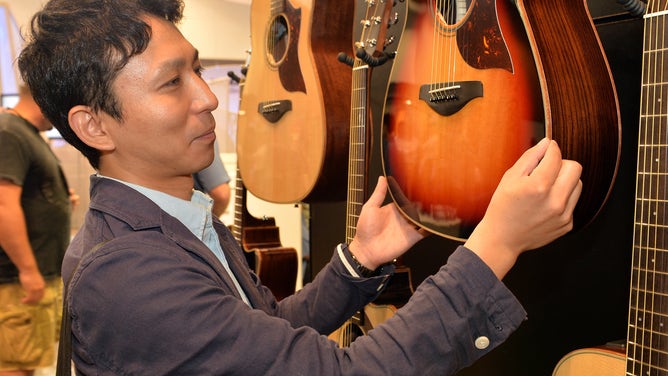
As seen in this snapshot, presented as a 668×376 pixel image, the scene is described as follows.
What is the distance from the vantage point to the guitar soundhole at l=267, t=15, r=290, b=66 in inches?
72.0

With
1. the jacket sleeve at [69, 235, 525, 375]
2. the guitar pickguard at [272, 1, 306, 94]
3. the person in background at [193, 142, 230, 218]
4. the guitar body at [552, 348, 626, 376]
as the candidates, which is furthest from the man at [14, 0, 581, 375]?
the person in background at [193, 142, 230, 218]

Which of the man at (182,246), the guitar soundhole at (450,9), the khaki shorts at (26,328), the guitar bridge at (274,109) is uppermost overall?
the guitar soundhole at (450,9)

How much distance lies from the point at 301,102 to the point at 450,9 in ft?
2.23

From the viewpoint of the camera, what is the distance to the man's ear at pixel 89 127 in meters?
1.03

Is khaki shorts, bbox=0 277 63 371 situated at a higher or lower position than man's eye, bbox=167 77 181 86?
lower

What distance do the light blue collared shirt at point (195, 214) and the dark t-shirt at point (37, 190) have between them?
1700 millimetres

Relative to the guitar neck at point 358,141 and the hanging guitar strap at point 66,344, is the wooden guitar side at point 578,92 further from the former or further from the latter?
the hanging guitar strap at point 66,344

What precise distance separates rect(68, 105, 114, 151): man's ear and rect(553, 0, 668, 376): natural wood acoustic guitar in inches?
36.1

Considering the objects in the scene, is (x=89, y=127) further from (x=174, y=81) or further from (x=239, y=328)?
(x=239, y=328)

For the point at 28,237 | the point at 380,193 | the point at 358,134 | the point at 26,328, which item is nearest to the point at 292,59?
the point at 358,134

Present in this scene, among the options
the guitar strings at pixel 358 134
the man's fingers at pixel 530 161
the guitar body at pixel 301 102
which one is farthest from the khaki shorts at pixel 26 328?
the man's fingers at pixel 530 161

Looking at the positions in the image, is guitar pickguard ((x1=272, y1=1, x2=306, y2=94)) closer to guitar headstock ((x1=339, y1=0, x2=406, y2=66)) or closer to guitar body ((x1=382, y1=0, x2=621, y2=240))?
guitar headstock ((x1=339, y1=0, x2=406, y2=66))

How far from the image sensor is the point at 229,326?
85 centimetres

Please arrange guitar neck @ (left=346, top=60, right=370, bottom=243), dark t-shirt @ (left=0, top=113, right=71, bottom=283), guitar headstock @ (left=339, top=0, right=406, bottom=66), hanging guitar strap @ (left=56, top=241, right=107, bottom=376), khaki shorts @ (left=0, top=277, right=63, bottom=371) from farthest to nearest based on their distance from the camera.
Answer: khaki shorts @ (left=0, top=277, right=63, bottom=371) → dark t-shirt @ (left=0, top=113, right=71, bottom=283) → guitar neck @ (left=346, top=60, right=370, bottom=243) → guitar headstock @ (left=339, top=0, right=406, bottom=66) → hanging guitar strap @ (left=56, top=241, right=107, bottom=376)
